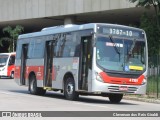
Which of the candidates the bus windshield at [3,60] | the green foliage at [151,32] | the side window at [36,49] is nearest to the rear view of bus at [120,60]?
the side window at [36,49]

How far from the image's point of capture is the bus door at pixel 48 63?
2238 centimetres

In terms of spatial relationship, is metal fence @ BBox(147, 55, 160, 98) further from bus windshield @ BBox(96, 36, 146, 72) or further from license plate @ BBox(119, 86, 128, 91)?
license plate @ BBox(119, 86, 128, 91)

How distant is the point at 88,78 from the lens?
62.8 feet

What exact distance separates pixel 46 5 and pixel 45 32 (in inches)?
1311

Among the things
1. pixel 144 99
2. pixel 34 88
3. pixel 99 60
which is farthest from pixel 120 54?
pixel 34 88

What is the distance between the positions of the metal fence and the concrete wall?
71.1 feet

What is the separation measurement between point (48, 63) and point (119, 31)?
446 cm

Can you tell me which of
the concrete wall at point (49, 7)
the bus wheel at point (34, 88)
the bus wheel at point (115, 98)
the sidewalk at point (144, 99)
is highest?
the concrete wall at point (49, 7)

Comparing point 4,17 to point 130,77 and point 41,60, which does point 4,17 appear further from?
point 130,77

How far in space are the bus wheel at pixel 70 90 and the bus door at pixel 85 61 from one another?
0.63m

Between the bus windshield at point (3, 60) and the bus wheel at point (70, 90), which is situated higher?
the bus windshield at point (3, 60)

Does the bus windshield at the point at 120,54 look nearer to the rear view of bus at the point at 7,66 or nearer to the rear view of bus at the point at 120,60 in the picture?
the rear view of bus at the point at 120,60

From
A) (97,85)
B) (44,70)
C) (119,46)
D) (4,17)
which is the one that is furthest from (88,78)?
(4,17)

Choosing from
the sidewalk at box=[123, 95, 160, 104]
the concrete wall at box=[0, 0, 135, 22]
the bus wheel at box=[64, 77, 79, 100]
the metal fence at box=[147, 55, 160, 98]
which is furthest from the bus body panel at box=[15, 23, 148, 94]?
the concrete wall at box=[0, 0, 135, 22]
